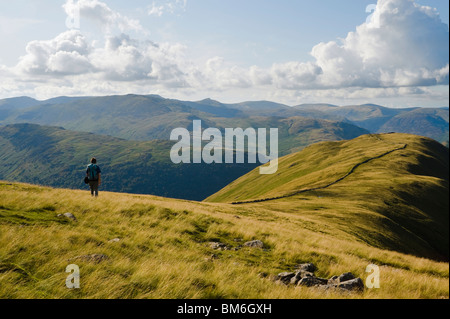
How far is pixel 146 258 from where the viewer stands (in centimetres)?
1131

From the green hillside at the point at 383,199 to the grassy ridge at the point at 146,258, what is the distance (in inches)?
1173

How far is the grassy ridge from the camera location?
8297 mm

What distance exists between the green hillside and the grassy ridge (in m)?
29.8

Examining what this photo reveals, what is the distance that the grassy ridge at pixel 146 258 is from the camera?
8.30m

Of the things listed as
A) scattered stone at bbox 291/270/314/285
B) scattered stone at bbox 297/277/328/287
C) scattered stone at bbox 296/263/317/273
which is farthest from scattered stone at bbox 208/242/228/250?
scattered stone at bbox 297/277/328/287

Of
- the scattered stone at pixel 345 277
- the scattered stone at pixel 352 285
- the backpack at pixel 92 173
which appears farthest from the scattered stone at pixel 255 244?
the backpack at pixel 92 173

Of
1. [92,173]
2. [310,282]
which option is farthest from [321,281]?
[92,173]

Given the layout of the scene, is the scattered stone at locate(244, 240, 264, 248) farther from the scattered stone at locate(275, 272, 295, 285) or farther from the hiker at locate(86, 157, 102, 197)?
the hiker at locate(86, 157, 102, 197)

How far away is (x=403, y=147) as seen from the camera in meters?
164

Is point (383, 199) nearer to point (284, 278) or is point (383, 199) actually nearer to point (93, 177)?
point (93, 177)

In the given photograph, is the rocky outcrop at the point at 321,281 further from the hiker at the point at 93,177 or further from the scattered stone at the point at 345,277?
the hiker at the point at 93,177

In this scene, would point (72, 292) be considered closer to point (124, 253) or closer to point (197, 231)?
point (124, 253)
